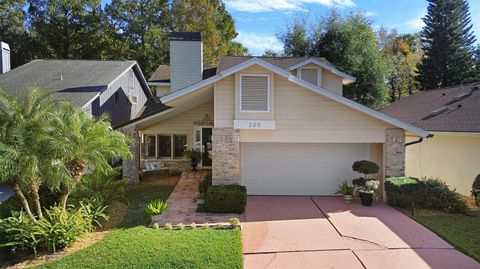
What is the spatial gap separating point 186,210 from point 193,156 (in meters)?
6.98

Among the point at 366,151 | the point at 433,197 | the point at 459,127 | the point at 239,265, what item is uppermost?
the point at 459,127

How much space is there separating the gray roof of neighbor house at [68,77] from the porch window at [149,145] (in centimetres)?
360

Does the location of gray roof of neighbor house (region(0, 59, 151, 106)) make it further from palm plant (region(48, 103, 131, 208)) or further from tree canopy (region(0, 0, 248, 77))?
tree canopy (region(0, 0, 248, 77))

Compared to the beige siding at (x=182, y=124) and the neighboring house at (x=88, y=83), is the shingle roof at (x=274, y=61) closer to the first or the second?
the beige siding at (x=182, y=124)

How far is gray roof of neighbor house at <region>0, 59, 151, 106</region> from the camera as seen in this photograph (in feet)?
50.2

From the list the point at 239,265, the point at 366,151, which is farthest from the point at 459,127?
the point at 239,265

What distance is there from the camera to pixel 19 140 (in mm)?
7605

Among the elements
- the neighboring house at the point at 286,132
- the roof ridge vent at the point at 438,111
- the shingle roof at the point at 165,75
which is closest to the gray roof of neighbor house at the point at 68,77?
the shingle roof at the point at 165,75

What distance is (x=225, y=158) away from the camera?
12.1 metres

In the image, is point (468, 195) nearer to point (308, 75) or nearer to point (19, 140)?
point (308, 75)

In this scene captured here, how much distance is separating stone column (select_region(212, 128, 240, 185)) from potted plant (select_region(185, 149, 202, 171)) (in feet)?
18.9

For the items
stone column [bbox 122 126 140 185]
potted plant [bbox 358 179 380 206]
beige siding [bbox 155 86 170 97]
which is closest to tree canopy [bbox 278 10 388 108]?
beige siding [bbox 155 86 170 97]

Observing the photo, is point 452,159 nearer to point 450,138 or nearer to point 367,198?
point 450,138

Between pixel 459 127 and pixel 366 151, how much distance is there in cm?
359
